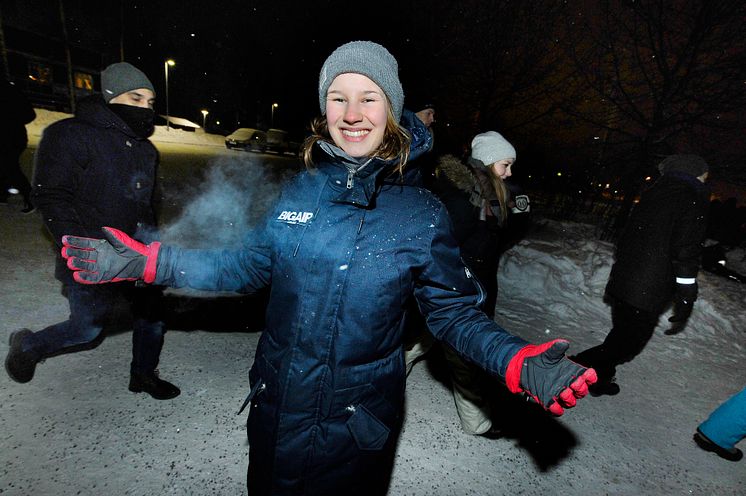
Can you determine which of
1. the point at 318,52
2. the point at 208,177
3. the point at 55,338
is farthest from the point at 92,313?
the point at 318,52

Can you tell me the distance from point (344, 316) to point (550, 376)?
2.45 ft

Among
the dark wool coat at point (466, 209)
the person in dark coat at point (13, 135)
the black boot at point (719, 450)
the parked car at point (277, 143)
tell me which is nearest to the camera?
the dark wool coat at point (466, 209)

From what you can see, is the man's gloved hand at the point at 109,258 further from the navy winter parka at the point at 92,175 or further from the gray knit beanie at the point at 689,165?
the gray knit beanie at the point at 689,165

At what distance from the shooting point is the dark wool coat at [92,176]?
2322 mm

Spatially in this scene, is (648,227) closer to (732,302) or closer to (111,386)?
(732,302)

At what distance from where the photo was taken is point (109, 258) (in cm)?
155

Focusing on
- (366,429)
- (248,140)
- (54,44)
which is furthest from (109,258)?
(54,44)

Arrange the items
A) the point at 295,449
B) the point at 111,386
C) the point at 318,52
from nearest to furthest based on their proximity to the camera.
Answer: the point at 295,449 < the point at 111,386 < the point at 318,52

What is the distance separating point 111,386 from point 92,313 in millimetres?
709

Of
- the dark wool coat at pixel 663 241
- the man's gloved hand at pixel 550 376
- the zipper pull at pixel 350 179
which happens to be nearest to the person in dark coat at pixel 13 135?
the zipper pull at pixel 350 179

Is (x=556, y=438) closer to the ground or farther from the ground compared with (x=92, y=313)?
closer to the ground

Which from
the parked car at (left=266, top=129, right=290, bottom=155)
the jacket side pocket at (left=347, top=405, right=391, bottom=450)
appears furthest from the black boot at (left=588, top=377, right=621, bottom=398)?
the parked car at (left=266, top=129, right=290, bottom=155)

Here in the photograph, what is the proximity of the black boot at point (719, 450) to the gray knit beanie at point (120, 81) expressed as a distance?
205 inches

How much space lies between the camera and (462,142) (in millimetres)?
15086
